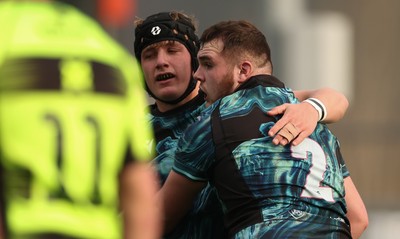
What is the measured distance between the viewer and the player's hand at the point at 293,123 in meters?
5.29

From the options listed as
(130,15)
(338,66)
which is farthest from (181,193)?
(338,66)

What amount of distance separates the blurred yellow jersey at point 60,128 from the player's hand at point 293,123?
1790mm

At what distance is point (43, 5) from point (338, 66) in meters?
9.45

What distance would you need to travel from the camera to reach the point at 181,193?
548 centimetres

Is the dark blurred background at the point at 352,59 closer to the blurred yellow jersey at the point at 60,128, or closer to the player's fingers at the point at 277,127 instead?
the player's fingers at the point at 277,127

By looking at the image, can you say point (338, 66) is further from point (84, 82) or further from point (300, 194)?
point (84, 82)

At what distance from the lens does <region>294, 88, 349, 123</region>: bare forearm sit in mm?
5723

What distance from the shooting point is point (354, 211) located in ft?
19.1

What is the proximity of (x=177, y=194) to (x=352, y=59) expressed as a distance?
7.85m

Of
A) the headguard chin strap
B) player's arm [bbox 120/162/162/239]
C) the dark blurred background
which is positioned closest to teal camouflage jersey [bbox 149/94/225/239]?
the headguard chin strap

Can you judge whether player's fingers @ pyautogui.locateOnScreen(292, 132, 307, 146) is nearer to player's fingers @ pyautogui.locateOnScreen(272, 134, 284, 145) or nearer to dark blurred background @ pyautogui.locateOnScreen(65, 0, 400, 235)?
player's fingers @ pyautogui.locateOnScreen(272, 134, 284, 145)

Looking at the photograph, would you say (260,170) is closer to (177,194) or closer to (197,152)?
(197,152)

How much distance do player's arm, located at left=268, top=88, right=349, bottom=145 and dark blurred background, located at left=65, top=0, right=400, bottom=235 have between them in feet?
20.0

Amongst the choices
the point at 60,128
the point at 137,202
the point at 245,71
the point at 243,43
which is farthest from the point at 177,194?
the point at 60,128
